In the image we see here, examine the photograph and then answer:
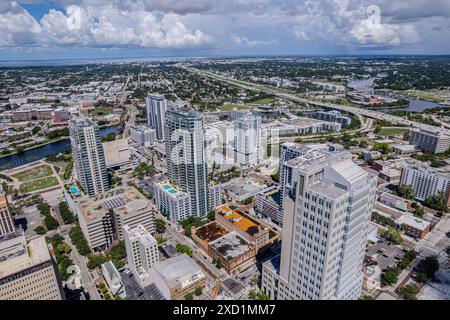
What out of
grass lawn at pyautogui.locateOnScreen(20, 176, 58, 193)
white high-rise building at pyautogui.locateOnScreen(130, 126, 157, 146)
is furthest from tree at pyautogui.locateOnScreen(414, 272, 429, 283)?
white high-rise building at pyautogui.locateOnScreen(130, 126, 157, 146)

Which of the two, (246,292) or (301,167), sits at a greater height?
(301,167)

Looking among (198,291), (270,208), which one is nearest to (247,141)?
(270,208)

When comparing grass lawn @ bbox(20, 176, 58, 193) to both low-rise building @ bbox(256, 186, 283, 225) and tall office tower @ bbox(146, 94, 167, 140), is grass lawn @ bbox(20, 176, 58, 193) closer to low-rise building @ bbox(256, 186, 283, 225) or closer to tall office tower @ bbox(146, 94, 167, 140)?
tall office tower @ bbox(146, 94, 167, 140)

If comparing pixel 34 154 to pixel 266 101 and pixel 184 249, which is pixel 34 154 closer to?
pixel 184 249

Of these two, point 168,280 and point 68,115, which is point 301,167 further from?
point 68,115

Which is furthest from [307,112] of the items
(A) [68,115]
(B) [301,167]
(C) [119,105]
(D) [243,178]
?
(B) [301,167]

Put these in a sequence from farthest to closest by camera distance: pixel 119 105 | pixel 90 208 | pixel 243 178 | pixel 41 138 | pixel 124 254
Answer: pixel 119 105 → pixel 41 138 → pixel 243 178 → pixel 90 208 → pixel 124 254

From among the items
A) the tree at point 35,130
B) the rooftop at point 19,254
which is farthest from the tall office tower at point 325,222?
the tree at point 35,130
